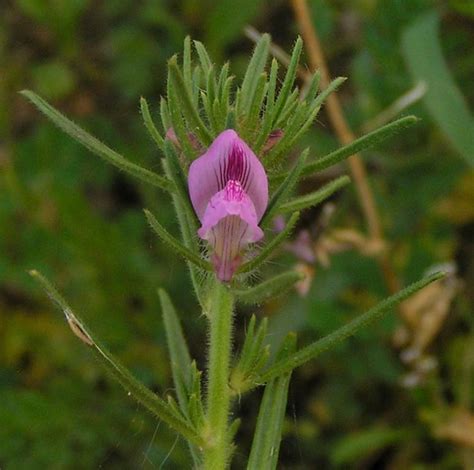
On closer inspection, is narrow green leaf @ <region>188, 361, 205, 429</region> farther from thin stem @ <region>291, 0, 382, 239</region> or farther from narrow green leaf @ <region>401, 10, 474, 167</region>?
thin stem @ <region>291, 0, 382, 239</region>

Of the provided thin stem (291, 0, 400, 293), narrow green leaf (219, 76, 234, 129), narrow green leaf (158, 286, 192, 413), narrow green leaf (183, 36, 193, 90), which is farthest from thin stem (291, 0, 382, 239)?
narrow green leaf (219, 76, 234, 129)

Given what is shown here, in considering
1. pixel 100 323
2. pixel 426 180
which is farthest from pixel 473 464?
pixel 100 323

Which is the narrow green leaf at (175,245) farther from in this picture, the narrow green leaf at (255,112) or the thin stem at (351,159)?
the thin stem at (351,159)

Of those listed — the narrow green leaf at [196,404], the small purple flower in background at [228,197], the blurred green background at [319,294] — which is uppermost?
the blurred green background at [319,294]

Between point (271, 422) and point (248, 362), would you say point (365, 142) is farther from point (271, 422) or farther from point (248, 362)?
point (271, 422)

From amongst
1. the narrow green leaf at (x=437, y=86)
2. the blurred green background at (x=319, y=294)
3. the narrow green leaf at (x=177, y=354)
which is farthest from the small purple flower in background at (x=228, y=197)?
the narrow green leaf at (x=437, y=86)

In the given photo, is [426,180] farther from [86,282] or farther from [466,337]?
[86,282]

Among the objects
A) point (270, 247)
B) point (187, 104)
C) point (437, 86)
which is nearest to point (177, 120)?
point (187, 104)
